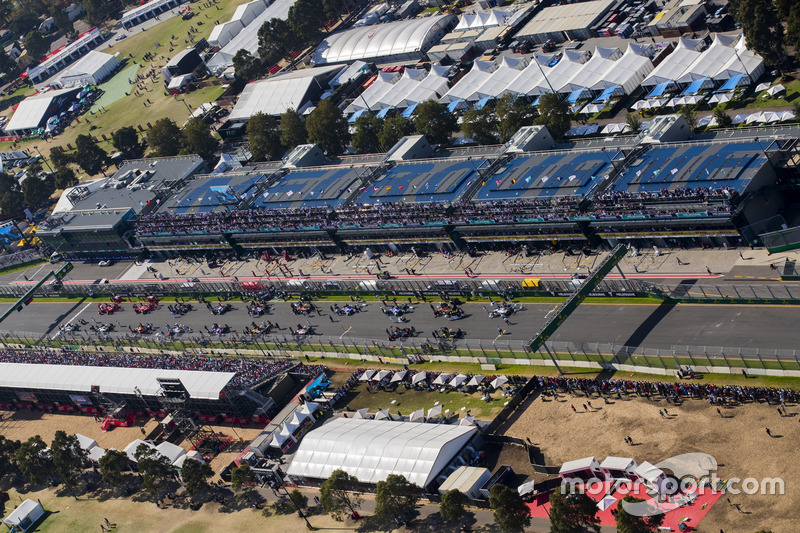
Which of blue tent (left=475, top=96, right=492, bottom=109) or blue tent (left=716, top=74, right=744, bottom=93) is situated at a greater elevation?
blue tent (left=475, top=96, right=492, bottom=109)

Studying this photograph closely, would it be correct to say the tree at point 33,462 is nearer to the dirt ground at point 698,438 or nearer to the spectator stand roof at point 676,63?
the dirt ground at point 698,438

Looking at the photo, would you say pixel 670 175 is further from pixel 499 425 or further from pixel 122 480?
pixel 122 480

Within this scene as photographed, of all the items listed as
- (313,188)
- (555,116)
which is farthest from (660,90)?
(313,188)

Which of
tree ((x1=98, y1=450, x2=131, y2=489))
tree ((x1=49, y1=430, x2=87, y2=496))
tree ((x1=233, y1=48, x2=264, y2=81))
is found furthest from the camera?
tree ((x1=233, y1=48, x2=264, y2=81))

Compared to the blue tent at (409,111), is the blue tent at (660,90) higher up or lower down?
lower down

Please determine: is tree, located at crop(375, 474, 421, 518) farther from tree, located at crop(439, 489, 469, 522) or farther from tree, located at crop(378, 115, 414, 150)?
tree, located at crop(378, 115, 414, 150)

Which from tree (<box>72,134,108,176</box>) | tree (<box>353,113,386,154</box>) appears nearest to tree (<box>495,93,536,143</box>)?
tree (<box>353,113,386,154</box>)

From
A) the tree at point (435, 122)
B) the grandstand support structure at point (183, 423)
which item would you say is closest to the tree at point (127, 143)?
the tree at point (435, 122)

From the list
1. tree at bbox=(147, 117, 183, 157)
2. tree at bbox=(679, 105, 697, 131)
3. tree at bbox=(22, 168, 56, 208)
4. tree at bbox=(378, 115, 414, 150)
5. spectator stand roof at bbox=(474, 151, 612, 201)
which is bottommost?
tree at bbox=(679, 105, 697, 131)

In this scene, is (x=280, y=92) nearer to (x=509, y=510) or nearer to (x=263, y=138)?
(x=263, y=138)
